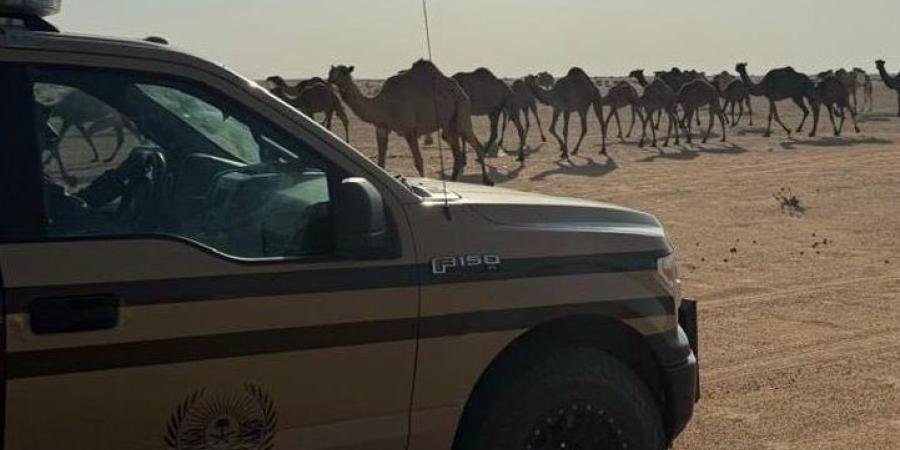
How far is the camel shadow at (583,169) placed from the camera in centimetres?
2288

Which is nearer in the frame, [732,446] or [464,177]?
[732,446]

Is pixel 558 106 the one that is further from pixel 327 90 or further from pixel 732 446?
pixel 732 446

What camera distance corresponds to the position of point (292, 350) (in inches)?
156

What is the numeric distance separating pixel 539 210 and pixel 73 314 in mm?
1938

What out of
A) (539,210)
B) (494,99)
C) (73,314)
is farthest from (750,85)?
(73,314)

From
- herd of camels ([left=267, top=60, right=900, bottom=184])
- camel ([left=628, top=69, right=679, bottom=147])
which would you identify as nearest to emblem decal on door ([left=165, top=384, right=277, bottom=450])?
herd of camels ([left=267, top=60, right=900, bottom=184])

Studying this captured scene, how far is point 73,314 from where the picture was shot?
11.7 feet

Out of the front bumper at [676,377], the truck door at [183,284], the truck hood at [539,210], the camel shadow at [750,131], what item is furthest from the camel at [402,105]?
the camel shadow at [750,131]

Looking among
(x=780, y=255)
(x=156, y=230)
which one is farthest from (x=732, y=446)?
(x=780, y=255)

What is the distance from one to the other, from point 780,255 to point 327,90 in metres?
15.8

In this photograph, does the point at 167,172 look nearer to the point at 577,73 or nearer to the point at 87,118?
the point at 87,118

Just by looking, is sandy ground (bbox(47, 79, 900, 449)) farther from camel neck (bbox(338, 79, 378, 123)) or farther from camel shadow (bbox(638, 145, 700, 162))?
camel neck (bbox(338, 79, 378, 123))

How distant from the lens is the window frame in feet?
11.9

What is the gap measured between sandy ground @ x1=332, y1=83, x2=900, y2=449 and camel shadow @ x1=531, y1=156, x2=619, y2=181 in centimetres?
4
